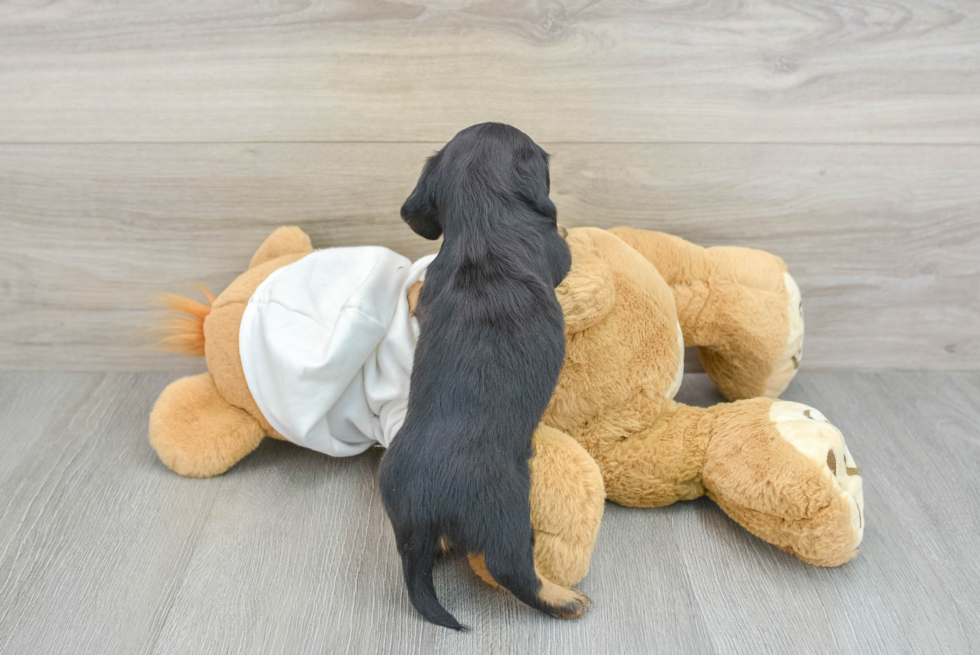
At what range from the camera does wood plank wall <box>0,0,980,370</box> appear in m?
0.95

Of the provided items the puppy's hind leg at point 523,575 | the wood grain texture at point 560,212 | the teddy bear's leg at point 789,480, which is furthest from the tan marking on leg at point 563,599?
the wood grain texture at point 560,212

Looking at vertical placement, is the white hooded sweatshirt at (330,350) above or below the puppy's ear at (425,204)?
below

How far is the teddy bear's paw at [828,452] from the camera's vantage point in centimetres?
75

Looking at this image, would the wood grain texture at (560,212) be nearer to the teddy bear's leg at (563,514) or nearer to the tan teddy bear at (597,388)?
the tan teddy bear at (597,388)

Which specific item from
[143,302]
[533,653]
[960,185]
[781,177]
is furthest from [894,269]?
[143,302]

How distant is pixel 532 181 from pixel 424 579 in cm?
42

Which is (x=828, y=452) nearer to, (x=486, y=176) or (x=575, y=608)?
(x=575, y=608)

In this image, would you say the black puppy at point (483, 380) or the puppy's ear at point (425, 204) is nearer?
the black puppy at point (483, 380)

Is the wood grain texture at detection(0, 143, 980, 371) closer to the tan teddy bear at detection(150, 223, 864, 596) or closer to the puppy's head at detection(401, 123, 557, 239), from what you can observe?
the tan teddy bear at detection(150, 223, 864, 596)

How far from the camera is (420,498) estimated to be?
25.6 inches

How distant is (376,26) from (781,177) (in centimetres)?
62

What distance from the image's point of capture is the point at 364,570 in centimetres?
81

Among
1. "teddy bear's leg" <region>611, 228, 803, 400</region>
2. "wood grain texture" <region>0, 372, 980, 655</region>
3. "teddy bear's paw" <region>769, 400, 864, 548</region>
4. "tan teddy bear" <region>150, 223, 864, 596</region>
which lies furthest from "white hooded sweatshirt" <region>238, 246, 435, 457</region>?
"teddy bear's paw" <region>769, 400, 864, 548</region>

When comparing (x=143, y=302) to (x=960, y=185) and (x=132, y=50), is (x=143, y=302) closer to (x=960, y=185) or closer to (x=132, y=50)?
(x=132, y=50)
